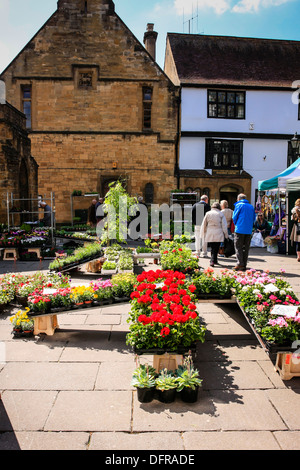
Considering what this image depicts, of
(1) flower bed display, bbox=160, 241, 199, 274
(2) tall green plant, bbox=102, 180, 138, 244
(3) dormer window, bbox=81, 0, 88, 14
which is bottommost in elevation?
(1) flower bed display, bbox=160, 241, 199, 274

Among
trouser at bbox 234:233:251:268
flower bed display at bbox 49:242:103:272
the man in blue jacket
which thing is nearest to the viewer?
flower bed display at bbox 49:242:103:272

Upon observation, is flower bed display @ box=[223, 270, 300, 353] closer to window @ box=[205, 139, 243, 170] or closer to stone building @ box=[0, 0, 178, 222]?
stone building @ box=[0, 0, 178, 222]

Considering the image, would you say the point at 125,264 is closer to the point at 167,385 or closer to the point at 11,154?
the point at 167,385

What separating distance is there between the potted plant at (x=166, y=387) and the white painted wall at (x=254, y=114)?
1953 cm

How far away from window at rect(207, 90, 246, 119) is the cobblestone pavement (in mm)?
18855

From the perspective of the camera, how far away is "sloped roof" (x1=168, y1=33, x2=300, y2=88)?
72.0 ft

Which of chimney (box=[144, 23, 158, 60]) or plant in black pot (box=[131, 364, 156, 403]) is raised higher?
chimney (box=[144, 23, 158, 60])

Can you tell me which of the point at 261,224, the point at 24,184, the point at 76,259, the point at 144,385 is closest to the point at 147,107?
the point at 24,184

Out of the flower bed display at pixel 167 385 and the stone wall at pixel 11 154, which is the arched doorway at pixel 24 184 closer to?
the stone wall at pixel 11 154

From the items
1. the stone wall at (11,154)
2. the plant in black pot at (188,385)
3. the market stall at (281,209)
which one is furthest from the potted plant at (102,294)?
the market stall at (281,209)

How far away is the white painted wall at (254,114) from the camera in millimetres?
21406

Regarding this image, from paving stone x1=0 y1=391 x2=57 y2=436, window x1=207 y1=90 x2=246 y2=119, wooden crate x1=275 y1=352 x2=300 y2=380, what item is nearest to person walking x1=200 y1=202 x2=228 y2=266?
wooden crate x1=275 y1=352 x2=300 y2=380

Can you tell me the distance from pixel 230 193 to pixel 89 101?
33.1 feet

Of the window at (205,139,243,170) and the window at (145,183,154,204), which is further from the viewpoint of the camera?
the window at (205,139,243,170)
